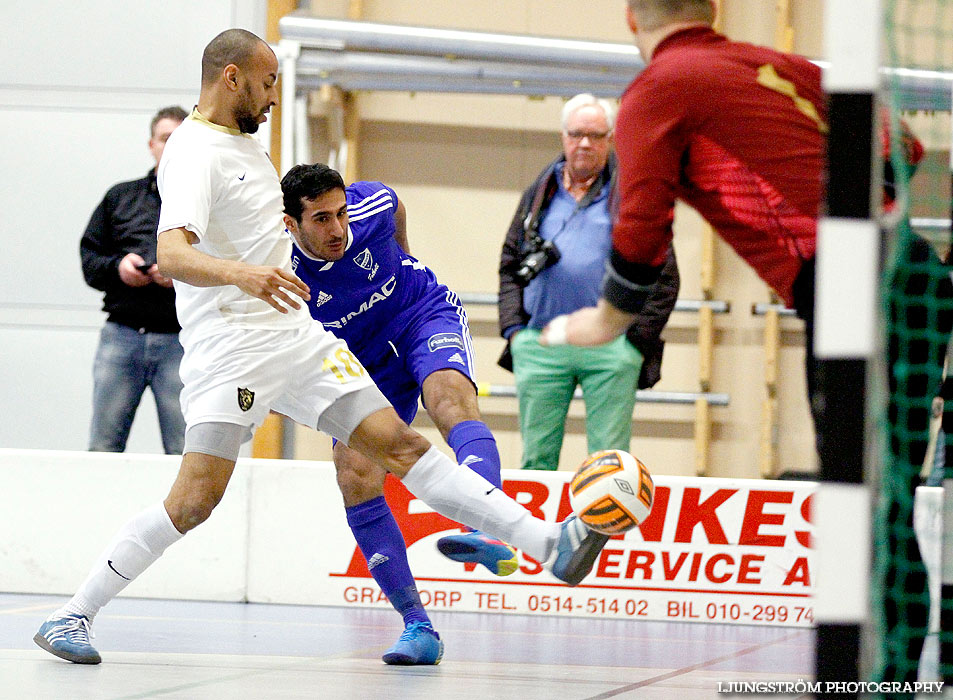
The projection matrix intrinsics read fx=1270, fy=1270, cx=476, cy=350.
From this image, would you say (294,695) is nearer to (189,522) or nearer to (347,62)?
(189,522)

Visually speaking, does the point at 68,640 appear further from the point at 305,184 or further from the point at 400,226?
the point at 400,226

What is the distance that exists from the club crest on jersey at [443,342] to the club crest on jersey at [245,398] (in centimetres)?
79

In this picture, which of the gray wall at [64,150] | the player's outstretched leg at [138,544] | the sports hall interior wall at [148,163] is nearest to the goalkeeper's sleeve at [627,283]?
the player's outstretched leg at [138,544]

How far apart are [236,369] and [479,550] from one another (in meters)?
0.94

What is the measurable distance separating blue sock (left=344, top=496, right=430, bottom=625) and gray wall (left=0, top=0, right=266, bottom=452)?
18.1ft

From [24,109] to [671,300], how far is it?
5.62m

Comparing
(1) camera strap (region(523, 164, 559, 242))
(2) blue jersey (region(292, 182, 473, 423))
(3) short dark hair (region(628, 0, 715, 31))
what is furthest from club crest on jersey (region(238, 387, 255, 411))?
(1) camera strap (region(523, 164, 559, 242))

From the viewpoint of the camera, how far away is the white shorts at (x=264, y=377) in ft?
13.0

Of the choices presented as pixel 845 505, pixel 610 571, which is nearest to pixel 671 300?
pixel 610 571

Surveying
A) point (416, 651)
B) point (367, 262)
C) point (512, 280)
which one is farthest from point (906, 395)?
point (512, 280)

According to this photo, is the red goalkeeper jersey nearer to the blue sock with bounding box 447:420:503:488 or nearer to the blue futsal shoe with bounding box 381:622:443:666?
the blue sock with bounding box 447:420:503:488

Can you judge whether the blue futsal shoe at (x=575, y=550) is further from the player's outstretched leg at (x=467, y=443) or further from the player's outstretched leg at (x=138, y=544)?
the player's outstretched leg at (x=138, y=544)

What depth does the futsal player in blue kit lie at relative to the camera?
4309 mm

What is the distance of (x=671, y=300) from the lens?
6270mm
